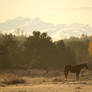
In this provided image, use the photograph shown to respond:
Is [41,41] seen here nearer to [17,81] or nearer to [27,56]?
[27,56]

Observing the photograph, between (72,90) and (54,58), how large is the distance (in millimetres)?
29755

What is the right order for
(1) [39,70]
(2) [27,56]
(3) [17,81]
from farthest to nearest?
(2) [27,56]
(1) [39,70]
(3) [17,81]

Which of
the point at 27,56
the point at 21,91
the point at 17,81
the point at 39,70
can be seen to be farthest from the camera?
the point at 27,56

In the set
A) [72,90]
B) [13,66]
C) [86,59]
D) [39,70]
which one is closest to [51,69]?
[39,70]

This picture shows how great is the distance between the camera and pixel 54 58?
51.3m

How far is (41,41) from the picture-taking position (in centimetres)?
5222

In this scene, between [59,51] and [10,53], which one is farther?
[59,51]

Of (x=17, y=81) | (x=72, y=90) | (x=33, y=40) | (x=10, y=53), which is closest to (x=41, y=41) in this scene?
(x=33, y=40)

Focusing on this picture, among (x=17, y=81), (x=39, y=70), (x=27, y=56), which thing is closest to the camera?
(x=17, y=81)

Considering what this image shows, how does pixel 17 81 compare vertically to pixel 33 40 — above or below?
below

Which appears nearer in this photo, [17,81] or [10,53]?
[17,81]

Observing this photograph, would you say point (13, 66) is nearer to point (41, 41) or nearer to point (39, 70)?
point (39, 70)

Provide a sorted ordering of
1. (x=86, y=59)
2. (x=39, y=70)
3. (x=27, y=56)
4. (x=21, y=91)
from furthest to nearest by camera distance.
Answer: (x=86, y=59), (x=27, y=56), (x=39, y=70), (x=21, y=91)

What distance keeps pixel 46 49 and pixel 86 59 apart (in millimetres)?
8138
